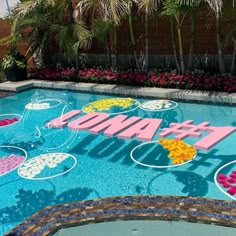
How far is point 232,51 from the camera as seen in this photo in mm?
11227

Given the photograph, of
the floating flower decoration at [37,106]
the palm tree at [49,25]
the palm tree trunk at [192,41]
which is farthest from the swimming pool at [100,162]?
the palm tree at [49,25]

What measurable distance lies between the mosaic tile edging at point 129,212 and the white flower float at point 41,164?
1366 millimetres

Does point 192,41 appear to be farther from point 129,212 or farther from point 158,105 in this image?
point 129,212

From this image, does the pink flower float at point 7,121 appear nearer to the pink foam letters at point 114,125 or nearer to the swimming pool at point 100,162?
the swimming pool at point 100,162

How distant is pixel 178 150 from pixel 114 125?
2.08 meters

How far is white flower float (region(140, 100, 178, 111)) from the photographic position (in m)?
9.96

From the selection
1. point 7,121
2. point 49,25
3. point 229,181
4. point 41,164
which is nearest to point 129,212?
point 229,181

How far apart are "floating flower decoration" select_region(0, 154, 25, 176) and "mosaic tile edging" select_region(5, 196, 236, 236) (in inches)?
75.3

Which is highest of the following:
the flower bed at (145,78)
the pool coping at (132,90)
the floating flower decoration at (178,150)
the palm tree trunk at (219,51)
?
the palm tree trunk at (219,51)

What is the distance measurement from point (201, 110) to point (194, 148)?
2.48 m

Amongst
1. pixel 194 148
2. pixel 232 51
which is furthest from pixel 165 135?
pixel 232 51

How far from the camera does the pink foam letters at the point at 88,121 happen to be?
29.6 ft

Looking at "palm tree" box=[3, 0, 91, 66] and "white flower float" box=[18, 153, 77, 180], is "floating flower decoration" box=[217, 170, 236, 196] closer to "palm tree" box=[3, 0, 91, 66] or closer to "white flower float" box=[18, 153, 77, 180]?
"white flower float" box=[18, 153, 77, 180]

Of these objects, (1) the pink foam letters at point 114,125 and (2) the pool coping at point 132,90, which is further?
(2) the pool coping at point 132,90
